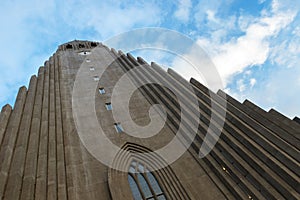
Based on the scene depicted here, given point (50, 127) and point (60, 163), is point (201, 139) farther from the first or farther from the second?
point (50, 127)

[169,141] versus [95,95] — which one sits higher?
[95,95]

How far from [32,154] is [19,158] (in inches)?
30.8

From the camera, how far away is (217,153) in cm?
1466

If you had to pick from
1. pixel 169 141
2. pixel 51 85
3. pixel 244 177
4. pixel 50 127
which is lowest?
pixel 244 177

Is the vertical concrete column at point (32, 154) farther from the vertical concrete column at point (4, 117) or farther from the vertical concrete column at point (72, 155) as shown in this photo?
the vertical concrete column at point (72, 155)

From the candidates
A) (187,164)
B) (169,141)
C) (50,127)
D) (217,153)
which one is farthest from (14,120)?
(217,153)

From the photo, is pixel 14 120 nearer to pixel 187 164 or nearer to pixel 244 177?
pixel 187 164

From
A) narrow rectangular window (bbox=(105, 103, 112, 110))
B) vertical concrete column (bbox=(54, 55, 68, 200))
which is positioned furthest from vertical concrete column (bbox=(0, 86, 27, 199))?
narrow rectangular window (bbox=(105, 103, 112, 110))

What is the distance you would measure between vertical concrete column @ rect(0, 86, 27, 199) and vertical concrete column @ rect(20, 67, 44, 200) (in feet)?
2.65

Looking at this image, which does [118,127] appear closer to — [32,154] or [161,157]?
[161,157]

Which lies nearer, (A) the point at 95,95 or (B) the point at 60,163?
(B) the point at 60,163

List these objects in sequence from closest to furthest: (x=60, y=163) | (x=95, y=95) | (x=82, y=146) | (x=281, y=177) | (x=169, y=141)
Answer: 1. (x=281, y=177)
2. (x=60, y=163)
3. (x=82, y=146)
4. (x=169, y=141)
5. (x=95, y=95)

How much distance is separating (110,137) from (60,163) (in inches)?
160

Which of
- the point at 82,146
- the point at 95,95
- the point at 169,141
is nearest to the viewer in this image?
the point at 82,146
